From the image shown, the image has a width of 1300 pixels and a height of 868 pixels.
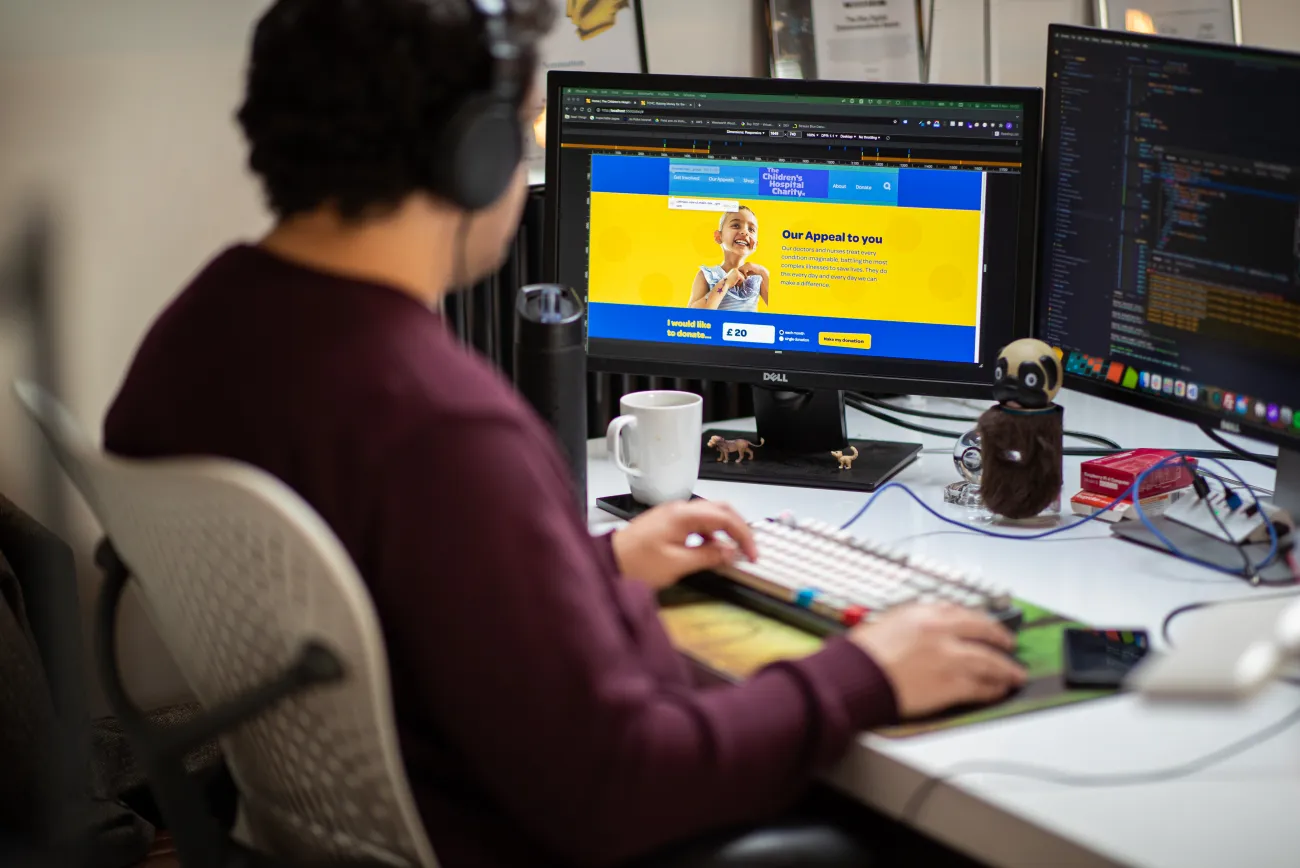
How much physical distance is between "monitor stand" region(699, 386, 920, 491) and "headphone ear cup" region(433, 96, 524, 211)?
0.77m

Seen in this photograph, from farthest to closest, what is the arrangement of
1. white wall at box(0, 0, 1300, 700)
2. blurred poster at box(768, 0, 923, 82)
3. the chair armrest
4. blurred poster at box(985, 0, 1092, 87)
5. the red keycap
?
blurred poster at box(985, 0, 1092, 87) < blurred poster at box(768, 0, 923, 82) < white wall at box(0, 0, 1300, 700) < the red keycap < the chair armrest

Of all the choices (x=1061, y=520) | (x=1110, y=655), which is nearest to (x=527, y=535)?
(x=1110, y=655)

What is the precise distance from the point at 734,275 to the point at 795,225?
0.10 meters

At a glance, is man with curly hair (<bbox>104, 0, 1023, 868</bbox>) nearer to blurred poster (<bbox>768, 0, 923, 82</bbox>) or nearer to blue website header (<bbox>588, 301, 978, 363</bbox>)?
blue website header (<bbox>588, 301, 978, 363</bbox>)

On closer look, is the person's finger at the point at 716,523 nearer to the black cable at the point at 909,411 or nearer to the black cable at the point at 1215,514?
the black cable at the point at 1215,514

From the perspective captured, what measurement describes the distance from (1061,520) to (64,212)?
1.28m

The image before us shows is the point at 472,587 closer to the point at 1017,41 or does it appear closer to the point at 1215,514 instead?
the point at 1215,514

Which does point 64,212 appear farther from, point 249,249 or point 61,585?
point 249,249

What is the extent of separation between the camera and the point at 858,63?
2369 mm

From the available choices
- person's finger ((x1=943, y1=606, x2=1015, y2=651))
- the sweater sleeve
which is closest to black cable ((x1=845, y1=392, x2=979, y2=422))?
person's finger ((x1=943, y1=606, x2=1015, y2=651))

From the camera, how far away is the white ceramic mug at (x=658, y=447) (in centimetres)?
156

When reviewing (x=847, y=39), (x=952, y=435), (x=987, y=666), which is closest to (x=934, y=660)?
(x=987, y=666)

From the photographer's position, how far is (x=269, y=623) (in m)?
Result: 0.90

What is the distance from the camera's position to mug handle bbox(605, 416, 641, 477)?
5.12ft
